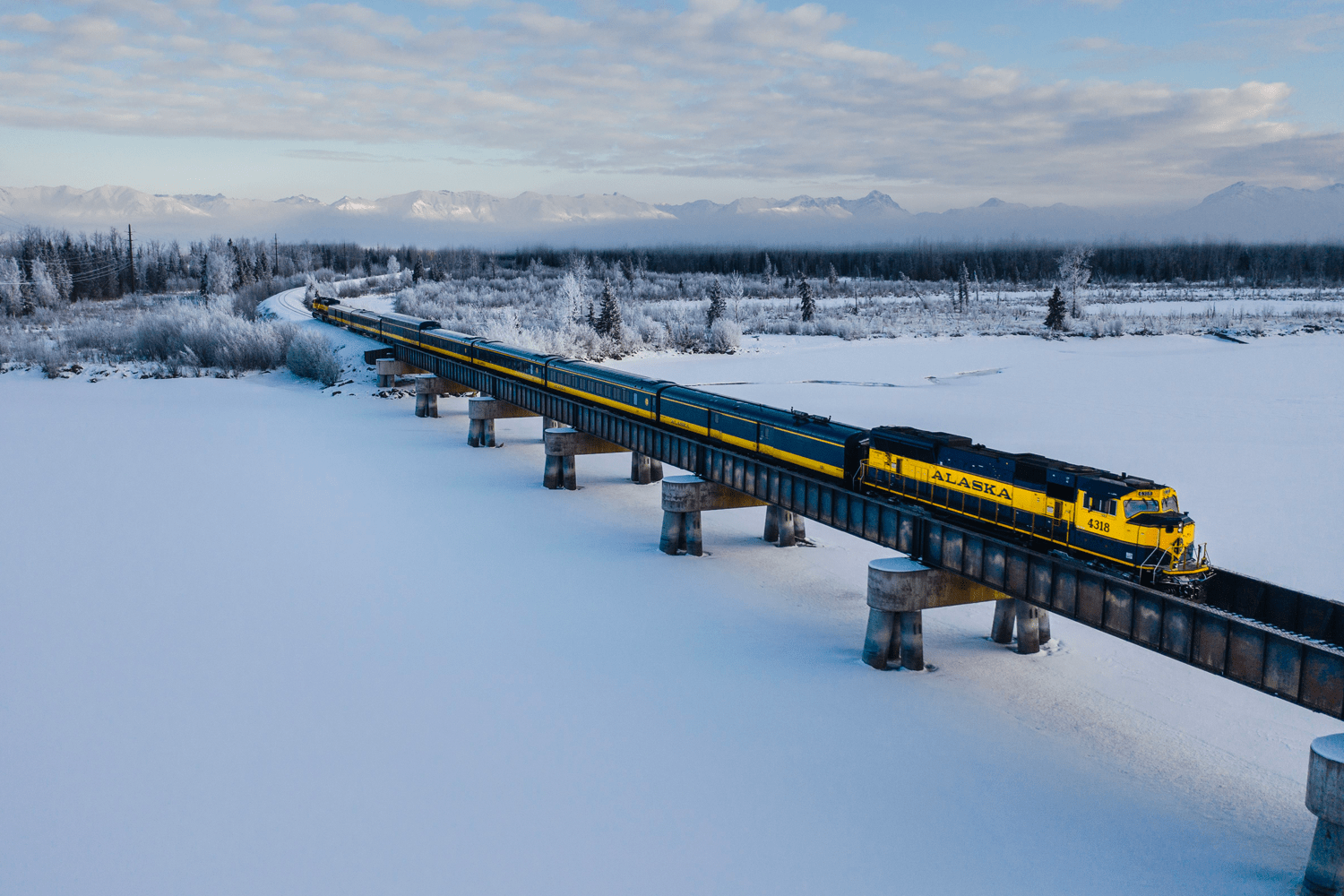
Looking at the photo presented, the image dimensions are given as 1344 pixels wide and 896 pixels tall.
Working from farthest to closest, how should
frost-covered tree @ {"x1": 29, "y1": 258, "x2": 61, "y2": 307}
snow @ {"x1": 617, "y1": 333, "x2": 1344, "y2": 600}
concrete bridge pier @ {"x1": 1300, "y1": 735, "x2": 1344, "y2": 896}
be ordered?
1. frost-covered tree @ {"x1": 29, "y1": 258, "x2": 61, "y2": 307}
2. snow @ {"x1": 617, "y1": 333, "x2": 1344, "y2": 600}
3. concrete bridge pier @ {"x1": 1300, "y1": 735, "x2": 1344, "y2": 896}

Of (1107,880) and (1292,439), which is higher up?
(1292,439)

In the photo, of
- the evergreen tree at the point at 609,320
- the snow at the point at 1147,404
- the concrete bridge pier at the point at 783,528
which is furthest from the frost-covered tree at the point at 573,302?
the concrete bridge pier at the point at 783,528

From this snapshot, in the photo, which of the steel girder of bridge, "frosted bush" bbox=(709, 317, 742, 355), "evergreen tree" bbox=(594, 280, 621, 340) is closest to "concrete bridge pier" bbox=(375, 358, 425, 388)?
"evergreen tree" bbox=(594, 280, 621, 340)

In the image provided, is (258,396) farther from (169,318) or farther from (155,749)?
(155,749)

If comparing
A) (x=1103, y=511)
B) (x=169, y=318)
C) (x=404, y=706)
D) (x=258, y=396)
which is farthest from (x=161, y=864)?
(x=169, y=318)

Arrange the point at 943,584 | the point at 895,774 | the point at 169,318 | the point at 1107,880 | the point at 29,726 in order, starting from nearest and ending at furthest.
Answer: the point at 1107,880 < the point at 895,774 < the point at 29,726 < the point at 943,584 < the point at 169,318

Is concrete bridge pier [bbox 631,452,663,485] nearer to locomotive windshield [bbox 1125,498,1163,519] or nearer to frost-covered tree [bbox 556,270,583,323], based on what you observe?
locomotive windshield [bbox 1125,498,1163,519]

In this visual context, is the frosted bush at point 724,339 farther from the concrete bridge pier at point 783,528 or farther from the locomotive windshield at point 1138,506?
the locomotive windshield at point 1138,506
